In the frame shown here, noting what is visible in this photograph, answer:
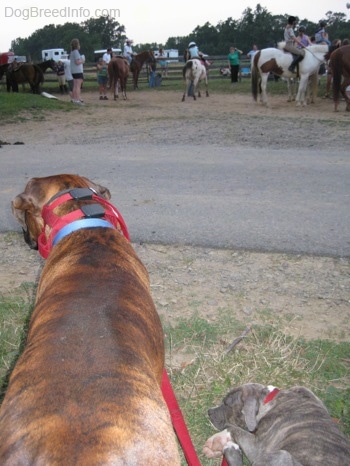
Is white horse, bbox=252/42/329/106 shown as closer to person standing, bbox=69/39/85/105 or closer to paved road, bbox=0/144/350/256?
person standing, bbox=69/39/85/105

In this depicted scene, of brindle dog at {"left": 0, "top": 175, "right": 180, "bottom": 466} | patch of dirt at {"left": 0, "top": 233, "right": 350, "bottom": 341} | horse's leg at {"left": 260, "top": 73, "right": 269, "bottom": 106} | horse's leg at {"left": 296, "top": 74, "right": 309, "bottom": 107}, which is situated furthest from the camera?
horse's leg at {"left": 260, "top": 73, "right": 269, "bottom": 106}

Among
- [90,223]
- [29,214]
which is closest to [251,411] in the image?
[90,223]

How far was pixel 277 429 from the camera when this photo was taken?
121 inches

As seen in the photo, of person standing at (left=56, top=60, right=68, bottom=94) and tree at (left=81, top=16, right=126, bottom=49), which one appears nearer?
person standing at (left=56, top=60, right=68, bottom=94)

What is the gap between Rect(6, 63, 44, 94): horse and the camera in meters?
24.0

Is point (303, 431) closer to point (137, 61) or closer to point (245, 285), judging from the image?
point (245, 285)

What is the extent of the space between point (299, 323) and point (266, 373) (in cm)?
65

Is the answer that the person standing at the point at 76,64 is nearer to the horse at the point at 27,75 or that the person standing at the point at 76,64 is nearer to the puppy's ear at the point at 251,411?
the horse at the point at 27,75

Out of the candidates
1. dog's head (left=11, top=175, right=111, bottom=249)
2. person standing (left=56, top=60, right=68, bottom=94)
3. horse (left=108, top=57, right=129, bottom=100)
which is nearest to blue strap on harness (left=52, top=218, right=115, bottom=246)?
dog's head (left=11, top=175, right=111, bottom=249)

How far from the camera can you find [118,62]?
2203 centimetres

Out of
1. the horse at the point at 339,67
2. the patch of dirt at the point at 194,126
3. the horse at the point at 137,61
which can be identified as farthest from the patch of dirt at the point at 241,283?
the horse at the point at 137,61

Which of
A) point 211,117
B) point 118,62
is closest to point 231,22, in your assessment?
point 118,62

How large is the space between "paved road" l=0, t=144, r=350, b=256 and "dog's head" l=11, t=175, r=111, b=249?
249cm

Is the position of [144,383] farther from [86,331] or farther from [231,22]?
[231,22]
